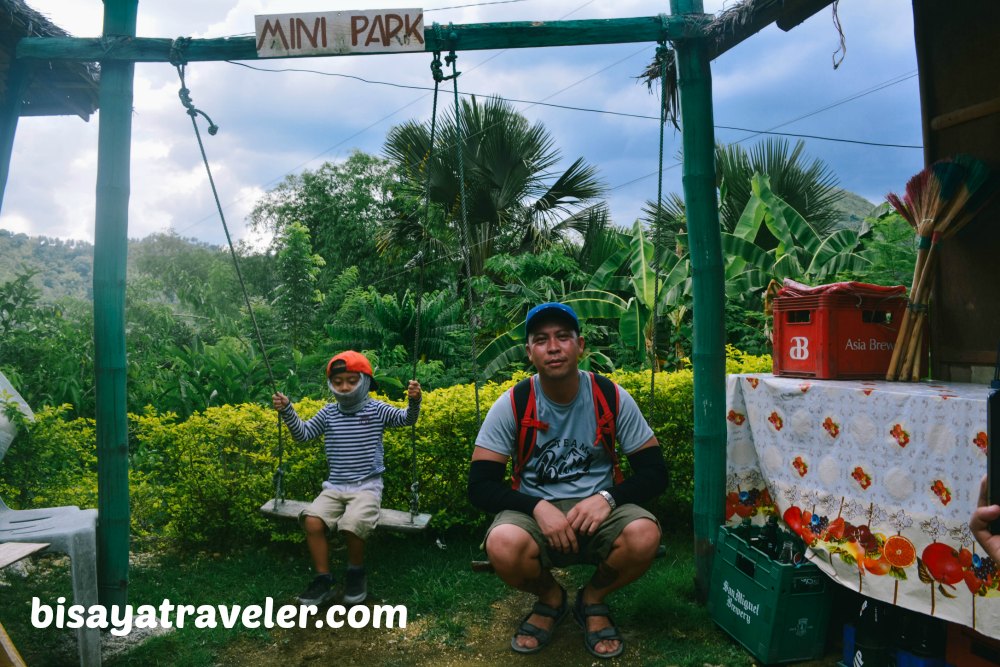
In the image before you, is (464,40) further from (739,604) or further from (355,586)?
(739,604)

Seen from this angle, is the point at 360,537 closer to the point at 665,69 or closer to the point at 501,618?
the point at 501,618

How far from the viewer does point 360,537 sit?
3.84 metres

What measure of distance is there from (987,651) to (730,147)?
39.4 ft

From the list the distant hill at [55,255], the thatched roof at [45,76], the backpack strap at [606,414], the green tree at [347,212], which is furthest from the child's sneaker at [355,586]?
the distant hill at [55,255]

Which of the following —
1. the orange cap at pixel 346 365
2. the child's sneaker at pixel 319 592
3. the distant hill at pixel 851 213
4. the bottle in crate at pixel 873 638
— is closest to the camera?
the bottle in crate at pixel 873 638

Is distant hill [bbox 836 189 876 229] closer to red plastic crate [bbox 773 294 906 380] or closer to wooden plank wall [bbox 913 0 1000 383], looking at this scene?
wooden plank wall [bbox 913 0 1000 383]

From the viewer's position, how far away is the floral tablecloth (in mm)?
2521

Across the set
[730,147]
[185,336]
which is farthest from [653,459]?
[185,336]

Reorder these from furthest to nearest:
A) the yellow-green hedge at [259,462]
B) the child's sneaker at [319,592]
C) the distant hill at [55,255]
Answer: the distant hill at [55,255] → the yellow-green hedge at [259,462] → the child's sneaker at [319,592]

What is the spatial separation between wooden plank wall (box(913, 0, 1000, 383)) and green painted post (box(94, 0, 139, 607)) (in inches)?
163

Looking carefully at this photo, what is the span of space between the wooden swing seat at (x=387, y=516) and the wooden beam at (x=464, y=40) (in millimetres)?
2435

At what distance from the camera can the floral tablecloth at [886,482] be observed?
2521mm

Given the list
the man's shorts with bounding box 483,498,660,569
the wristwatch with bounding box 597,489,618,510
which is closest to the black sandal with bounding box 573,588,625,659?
the man's shorts with bounding box 483,498,660,569

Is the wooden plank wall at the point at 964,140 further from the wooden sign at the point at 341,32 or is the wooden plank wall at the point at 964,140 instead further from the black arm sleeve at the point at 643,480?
the wooden sign at the point at 341,32
